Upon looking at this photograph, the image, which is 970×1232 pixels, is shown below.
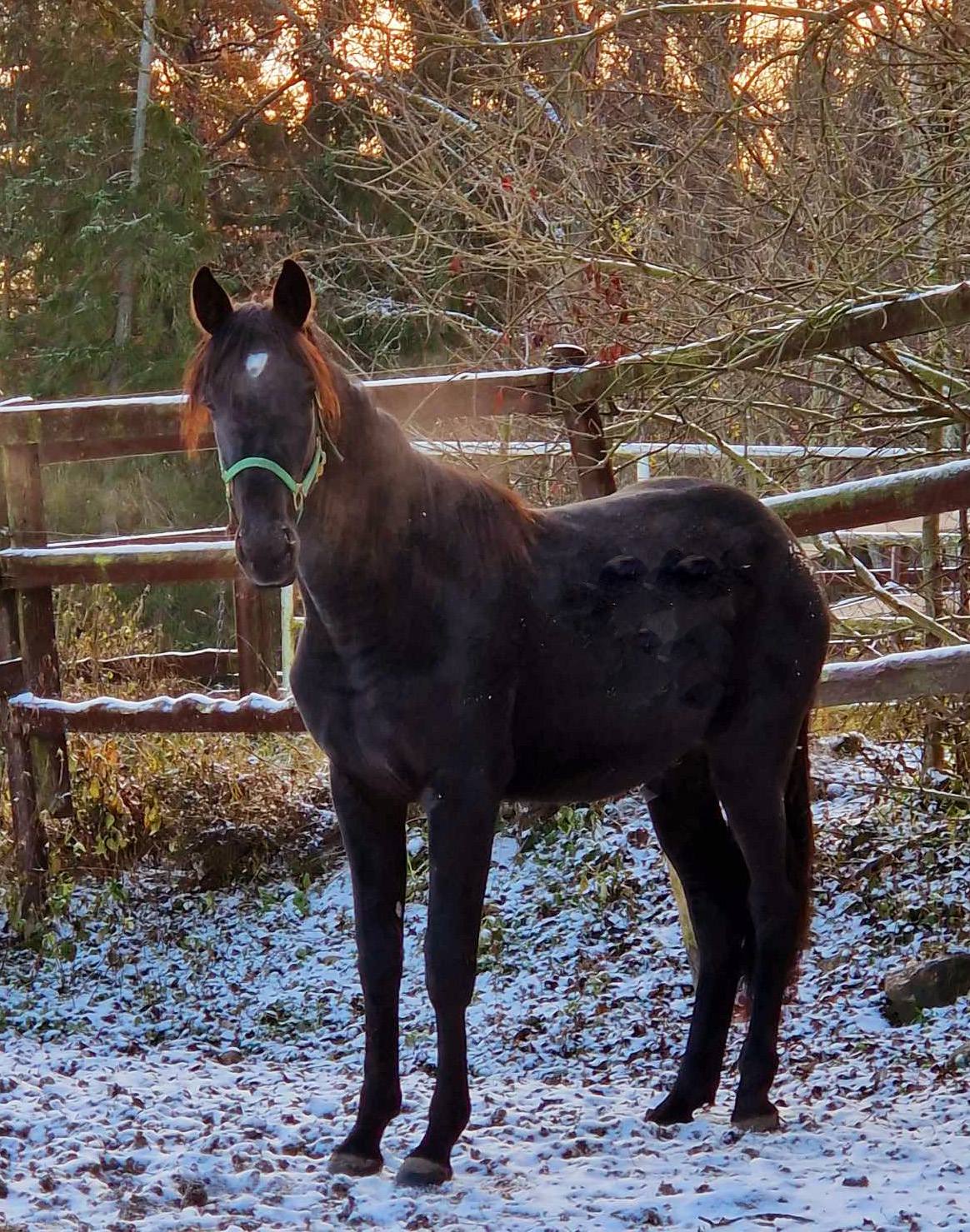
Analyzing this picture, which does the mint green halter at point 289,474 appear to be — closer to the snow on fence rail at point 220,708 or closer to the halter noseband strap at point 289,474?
the halter noseband strap at point 289,474

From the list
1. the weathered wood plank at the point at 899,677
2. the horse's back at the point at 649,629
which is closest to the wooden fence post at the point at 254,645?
the weathered wood plank at the point at 899,677

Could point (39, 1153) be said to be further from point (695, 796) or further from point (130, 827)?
point (130, 827)

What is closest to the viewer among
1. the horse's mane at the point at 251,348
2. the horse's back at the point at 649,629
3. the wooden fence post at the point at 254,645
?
the horse's mane at the point at 251,348

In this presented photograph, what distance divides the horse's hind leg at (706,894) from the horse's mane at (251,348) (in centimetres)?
167

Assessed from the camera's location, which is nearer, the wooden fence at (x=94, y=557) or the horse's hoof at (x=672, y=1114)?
the horse's hoof at (x=672, y=1114)

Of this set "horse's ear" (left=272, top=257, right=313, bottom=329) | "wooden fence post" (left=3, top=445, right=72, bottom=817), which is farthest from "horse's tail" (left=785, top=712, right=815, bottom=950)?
"wooden fence post" (left=3, top=445, right=72, bottom=817)

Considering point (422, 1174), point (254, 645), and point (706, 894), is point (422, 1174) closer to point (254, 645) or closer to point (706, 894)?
point (706, 894)

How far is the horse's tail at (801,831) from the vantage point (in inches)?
155

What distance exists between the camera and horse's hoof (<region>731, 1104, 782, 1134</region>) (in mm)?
3664

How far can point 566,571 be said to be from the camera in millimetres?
3688

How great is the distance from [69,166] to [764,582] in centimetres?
1316

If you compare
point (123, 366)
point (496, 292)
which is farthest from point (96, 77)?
point (496, 292)

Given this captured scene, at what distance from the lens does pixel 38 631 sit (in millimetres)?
6121

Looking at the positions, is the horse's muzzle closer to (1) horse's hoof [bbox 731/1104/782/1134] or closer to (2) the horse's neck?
(2) the horse's neck
